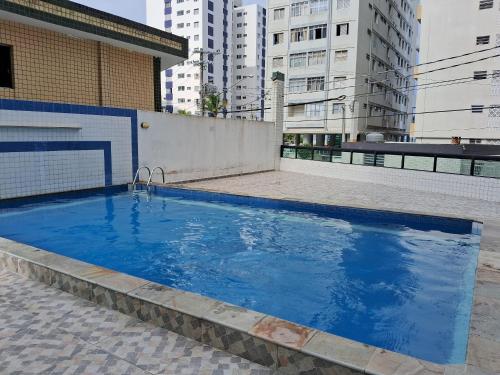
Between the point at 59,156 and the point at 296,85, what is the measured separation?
31180mm

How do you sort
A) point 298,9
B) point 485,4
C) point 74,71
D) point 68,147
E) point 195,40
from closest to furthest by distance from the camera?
point 68,147
point 74,71
point 485,4
point 298,9
point 195,40

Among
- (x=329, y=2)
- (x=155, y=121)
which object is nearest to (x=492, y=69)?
(x=329, y=2)

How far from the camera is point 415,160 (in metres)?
13.2

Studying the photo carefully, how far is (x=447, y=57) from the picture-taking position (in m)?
Answer: 29.4

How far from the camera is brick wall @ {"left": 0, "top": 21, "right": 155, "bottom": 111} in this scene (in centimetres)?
1043

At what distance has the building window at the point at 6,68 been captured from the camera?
10.4m

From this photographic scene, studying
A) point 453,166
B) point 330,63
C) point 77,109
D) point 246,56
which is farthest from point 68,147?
point 246,56

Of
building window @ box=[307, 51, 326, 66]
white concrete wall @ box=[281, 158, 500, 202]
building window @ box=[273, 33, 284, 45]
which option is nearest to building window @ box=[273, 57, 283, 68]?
building window @ box=[273, 33, 284, 45]

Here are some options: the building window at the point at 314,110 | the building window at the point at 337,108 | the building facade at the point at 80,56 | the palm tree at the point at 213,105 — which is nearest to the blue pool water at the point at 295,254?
the building facade at the point at 80,56

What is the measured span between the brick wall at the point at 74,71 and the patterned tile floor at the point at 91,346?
9100 mm

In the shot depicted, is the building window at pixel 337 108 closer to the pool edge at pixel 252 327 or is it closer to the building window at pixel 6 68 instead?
the building window at pixel 6 68

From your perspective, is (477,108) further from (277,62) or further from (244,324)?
(244,324)

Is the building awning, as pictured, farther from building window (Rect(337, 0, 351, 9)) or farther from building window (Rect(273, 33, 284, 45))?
building window (Rect(273, 33, 284, 45))

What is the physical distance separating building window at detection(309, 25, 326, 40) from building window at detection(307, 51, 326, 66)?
1465mm
